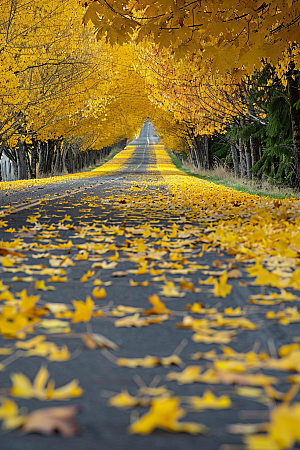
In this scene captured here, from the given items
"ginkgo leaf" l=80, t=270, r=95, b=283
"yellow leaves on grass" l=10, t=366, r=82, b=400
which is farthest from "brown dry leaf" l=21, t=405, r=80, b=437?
"ginkgo leaf" l=80, t=270, r=95, b=283

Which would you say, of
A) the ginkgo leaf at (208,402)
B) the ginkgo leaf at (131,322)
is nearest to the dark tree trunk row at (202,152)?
the ginkgo leaf at (131,322)

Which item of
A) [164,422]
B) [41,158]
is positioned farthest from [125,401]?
[41,158]

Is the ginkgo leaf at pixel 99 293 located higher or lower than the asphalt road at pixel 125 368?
higher

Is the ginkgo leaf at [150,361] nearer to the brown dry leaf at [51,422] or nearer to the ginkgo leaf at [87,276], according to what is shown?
the brown dry leaf at [51,422]

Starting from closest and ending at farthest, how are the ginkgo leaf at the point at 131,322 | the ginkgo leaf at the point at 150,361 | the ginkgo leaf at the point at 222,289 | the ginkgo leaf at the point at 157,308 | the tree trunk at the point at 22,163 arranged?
the ginkgo leaf at the point at 150,361 → the ginkgo leaf at the point at 131,322 → the ginkgo leaf at the point at 157,308 → the ginkgo leaf at the point at 222,289 → the tree trunk at the point at 22,163

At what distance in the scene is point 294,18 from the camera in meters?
8.63

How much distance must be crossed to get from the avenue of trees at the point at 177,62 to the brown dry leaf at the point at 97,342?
190 inches

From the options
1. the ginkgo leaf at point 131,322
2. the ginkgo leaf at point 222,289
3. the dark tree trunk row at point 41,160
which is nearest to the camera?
the ginkgo leaf at point 131,322

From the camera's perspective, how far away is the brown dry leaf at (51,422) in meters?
2.26

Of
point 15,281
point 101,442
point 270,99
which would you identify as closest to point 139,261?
point 15,281

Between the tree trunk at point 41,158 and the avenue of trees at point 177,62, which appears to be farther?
the tree trunk at point 41,158

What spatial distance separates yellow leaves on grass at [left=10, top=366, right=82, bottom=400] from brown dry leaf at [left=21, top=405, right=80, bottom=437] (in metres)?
0.19

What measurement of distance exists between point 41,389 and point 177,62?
10.9 meters

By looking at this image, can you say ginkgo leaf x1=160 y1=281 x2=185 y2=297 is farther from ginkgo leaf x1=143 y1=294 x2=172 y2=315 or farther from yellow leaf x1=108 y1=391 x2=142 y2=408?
yellow leaf x1=108 y1=391 x2=142 y2=408
